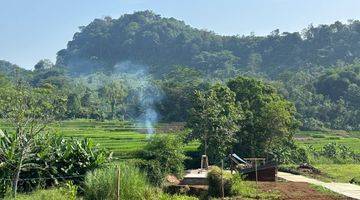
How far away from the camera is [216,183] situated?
17.1 metres

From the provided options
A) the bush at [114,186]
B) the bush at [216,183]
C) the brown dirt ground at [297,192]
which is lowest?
the brown dirt ground at [297,192]

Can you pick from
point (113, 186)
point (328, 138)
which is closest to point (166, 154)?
point (113, 186)

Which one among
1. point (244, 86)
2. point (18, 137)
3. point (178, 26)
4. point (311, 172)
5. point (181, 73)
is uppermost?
point (178, 26)

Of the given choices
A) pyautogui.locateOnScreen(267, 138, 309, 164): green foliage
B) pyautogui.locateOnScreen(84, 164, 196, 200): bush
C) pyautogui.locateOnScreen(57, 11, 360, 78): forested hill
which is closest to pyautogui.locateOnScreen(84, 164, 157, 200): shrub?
pyautogui.locateOnScreen(84, 164, 196, 200): bush

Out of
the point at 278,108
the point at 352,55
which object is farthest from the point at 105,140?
the point at 352,55

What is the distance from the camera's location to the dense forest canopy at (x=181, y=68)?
67625 mm

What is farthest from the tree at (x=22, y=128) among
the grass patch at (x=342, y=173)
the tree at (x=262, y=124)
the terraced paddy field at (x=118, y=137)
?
the tree at (x=262, y=124)

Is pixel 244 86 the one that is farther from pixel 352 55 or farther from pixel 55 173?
pixel 352 55

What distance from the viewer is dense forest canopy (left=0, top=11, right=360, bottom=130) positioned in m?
67.6

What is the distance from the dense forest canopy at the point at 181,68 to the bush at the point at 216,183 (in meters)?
11.2

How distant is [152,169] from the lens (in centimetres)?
1966

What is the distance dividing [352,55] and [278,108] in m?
94.0

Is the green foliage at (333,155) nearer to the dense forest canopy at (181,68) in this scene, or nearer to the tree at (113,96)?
the dense forest canopy at (181,68)

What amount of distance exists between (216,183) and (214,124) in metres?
12.9
